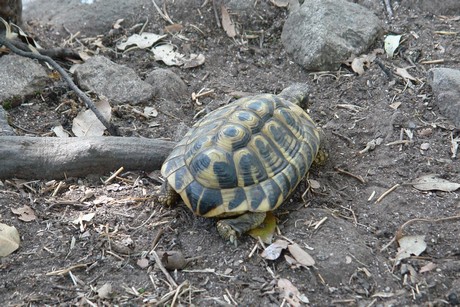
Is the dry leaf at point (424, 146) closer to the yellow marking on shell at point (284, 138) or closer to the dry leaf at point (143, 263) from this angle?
the yellow marking on shell at point (284, 138)

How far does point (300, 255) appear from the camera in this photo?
2.92m

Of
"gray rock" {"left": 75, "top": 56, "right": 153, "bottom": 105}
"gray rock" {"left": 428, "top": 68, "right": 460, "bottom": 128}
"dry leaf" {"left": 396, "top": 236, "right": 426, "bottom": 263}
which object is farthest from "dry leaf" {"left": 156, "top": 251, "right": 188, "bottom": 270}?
"gray rock" {"left": 428, "top": 68, "right": 460, "bottom": 128}

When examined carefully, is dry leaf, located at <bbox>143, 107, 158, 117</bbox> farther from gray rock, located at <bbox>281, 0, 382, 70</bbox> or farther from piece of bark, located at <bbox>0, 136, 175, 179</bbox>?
gray rock, located at <bbox>281, 0, 382, 70</bbox>

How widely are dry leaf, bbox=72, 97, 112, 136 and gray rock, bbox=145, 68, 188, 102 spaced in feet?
1.35

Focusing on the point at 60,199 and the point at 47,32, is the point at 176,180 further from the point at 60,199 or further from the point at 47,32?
the point at 47,32

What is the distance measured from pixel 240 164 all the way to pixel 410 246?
0.93 meters

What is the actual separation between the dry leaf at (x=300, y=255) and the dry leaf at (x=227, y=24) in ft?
8.21

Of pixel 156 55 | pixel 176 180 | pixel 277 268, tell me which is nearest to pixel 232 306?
pixel 277 268

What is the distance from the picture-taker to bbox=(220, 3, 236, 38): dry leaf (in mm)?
5031

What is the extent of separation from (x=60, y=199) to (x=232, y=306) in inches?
50.0

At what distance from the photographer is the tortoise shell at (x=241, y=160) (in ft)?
10.1

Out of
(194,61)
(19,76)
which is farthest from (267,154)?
(19,76)

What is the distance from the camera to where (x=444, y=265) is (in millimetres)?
2895

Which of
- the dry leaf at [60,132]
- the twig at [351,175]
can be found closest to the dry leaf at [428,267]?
the twig at [351,175]
